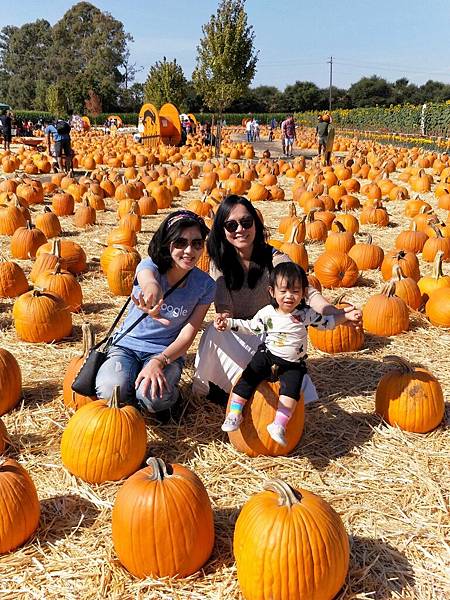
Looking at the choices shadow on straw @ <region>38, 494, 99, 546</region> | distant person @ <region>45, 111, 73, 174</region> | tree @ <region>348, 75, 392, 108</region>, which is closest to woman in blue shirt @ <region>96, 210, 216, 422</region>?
shadow on straw @ <region>38, 494, 99, 546</region>

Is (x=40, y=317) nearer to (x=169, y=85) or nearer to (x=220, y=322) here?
(x=220, y=322)

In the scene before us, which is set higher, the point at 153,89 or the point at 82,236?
the point at 153,89

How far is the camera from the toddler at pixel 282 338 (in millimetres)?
3361

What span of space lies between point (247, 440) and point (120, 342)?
3.64 feet

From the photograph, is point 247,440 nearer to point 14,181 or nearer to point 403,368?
point 403,368

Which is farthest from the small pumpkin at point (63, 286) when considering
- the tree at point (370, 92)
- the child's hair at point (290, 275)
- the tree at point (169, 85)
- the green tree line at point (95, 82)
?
the tree at point (370, 92)

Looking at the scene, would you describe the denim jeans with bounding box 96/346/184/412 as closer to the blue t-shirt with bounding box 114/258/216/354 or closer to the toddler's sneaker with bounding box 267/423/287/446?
the blue t-shirt with bounding box 114/258/216/354

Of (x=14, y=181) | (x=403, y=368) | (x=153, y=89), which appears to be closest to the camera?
(x=403, y=368)

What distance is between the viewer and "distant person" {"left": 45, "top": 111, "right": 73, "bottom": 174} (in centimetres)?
1603

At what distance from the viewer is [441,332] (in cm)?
566

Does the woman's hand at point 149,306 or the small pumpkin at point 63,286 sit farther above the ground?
the woman's hand at point 149,306

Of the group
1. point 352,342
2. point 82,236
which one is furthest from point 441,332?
point 82,236

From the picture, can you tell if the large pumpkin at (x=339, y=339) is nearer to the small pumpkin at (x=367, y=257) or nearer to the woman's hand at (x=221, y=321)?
the woman's hand at (x=221, y=321)

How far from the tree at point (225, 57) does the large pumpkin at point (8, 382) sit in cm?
2420
